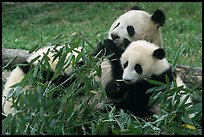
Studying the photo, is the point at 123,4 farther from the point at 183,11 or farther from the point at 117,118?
the point at 117,118

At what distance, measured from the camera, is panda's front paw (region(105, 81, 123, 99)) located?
14.2ft

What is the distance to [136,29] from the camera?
518 cm

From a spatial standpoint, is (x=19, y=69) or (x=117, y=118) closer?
(x=117, y=118)

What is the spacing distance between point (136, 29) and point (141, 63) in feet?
3.29

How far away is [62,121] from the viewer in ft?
11.9

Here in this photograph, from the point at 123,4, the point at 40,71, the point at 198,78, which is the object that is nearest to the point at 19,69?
the point at 40,71

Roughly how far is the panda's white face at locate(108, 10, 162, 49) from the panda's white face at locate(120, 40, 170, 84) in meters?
0.72

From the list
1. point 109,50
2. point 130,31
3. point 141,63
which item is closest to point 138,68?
point 141,63

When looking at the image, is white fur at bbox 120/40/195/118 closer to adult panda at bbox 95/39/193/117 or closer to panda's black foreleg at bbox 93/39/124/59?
adult panda at bbox 95/39/193/117

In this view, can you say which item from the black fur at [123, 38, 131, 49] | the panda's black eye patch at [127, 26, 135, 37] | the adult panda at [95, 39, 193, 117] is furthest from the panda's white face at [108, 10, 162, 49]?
the adult panda at [95, 39, 193, 117]

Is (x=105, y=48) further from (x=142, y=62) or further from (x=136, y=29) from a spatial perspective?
(x=136, y=29)

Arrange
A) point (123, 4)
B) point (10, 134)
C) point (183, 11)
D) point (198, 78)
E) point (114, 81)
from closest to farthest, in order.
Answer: point (10, 134)
point (114, 81)
point (198, 78)
point (183, 11)
point (123, 4)

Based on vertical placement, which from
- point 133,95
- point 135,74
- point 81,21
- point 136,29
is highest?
point 136,29

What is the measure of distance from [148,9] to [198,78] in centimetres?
723
